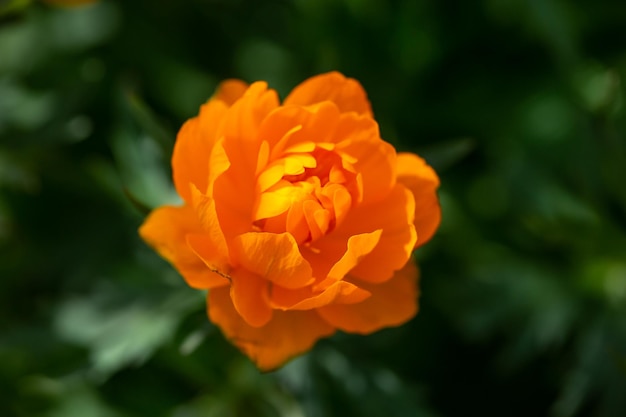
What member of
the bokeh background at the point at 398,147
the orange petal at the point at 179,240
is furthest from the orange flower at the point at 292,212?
the bokeh background at the point at 398,147

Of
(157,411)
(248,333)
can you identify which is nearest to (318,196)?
(248,333)

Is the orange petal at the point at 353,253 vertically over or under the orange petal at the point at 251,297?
over

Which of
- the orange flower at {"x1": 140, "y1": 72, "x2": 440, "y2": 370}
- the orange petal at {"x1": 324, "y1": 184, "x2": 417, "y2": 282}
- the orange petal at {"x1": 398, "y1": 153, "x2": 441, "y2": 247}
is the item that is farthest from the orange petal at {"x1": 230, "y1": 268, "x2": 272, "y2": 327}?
the orange petal at {"x1": 398, "y1": 153, "x2": 441, "y2": 247}

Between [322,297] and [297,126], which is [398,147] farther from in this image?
[322,297]

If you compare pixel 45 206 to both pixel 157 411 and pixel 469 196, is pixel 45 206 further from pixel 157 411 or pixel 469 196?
pixel 469 196

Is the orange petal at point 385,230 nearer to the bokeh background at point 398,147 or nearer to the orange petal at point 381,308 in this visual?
the orange petal at point 381,308

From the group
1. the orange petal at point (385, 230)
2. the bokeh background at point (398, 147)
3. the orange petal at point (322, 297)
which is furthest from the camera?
the bokeh background at point (398, 147)

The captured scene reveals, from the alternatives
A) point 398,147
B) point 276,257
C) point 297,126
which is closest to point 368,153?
point 297,126
